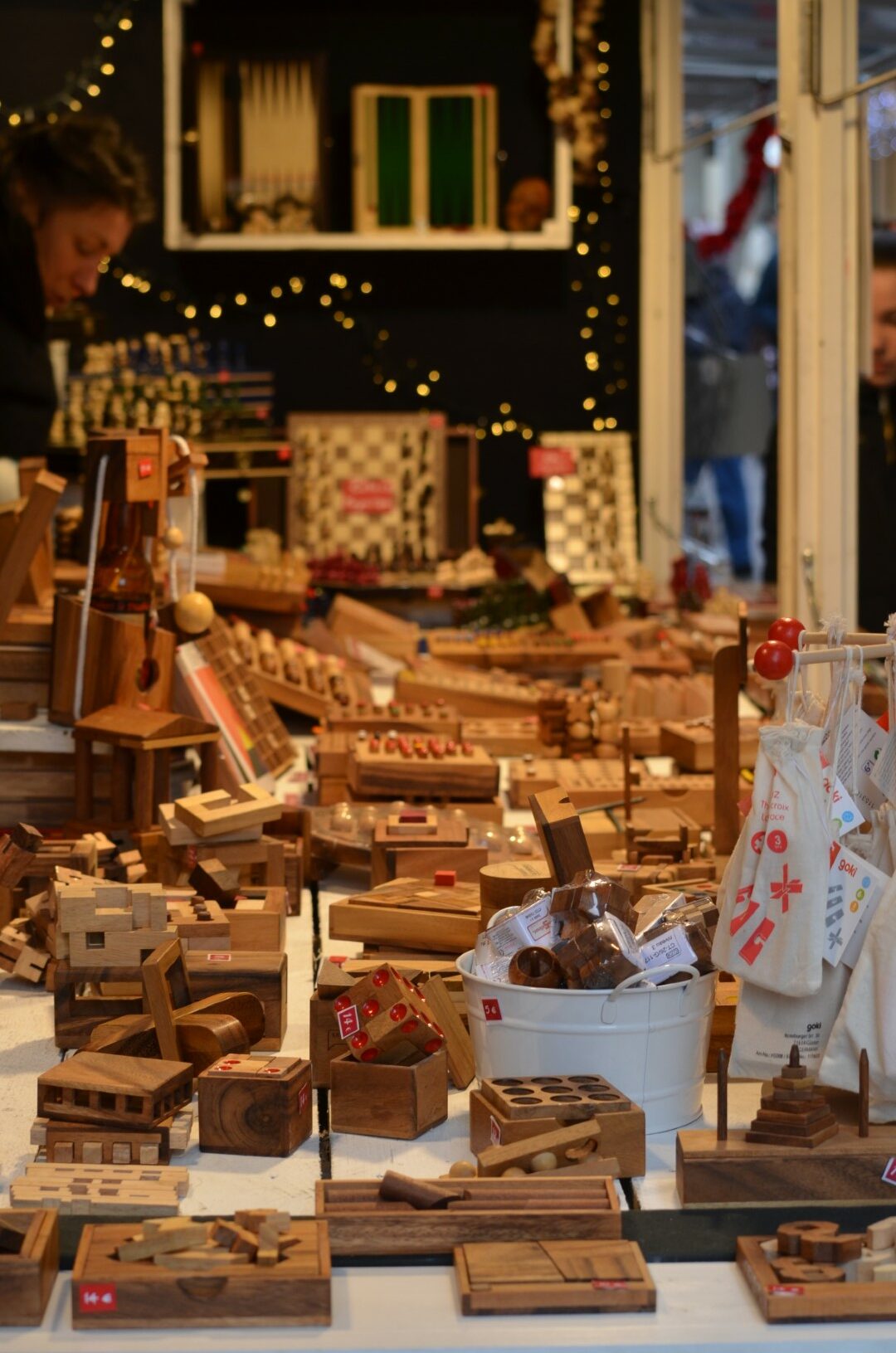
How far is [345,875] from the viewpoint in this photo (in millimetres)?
3900

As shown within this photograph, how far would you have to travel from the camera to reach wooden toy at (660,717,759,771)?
441 cm

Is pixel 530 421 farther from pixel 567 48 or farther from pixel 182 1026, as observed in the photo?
pixel 182 1026

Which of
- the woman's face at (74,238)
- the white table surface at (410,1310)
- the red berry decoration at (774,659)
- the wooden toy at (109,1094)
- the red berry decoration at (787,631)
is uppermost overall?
the woman's face at (74,238)

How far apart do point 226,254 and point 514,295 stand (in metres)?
1.47

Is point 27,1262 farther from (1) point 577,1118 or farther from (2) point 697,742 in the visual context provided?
(2) point 697,742

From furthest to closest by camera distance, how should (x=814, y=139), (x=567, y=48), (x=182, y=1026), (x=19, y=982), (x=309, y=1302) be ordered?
(x=567, y=48), (x=814, y=139), (x=19, y=982), (x=182, y=1026), (x=309, y=1302)

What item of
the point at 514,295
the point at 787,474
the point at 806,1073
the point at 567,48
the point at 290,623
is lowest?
the point at 806,1073

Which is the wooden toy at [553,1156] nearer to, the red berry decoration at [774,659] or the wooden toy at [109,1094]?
the wooden toy at [109,1094]

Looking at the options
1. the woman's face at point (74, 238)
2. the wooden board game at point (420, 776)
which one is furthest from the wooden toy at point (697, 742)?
the woman's face at point (74, 238)

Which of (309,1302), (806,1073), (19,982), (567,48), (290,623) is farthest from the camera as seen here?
(567,48)

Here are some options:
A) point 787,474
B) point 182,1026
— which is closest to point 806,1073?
point 182,1026

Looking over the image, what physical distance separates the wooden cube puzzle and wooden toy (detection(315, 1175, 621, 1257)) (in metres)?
0.36

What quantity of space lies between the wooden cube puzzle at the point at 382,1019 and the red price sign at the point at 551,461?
6.35 metres

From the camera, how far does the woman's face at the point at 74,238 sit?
7.00 metres
